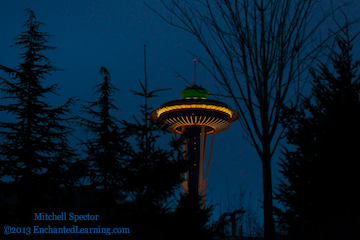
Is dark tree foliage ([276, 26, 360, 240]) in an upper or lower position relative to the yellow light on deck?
lower

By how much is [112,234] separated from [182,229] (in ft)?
5.59

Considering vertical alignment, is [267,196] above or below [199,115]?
below

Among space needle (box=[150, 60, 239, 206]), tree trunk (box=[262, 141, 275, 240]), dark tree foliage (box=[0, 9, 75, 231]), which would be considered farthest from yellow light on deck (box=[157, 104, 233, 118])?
tree trunk (box=[262, 141, 275, 240])

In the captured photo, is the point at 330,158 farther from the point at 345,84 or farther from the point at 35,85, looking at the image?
the point at 35,85

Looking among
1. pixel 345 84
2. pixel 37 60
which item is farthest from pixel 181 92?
pixel 345 84

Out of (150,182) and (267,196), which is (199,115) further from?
(267,196)

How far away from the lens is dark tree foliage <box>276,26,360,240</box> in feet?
26.2

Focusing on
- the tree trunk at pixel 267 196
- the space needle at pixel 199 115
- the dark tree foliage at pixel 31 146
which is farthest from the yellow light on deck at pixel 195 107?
the tree trunk at pixel 267 196

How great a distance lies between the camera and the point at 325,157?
839 cm

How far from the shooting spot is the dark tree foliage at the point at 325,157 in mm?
7977

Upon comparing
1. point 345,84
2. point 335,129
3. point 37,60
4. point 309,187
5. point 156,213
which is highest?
point 37,60

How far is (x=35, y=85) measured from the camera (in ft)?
55.0

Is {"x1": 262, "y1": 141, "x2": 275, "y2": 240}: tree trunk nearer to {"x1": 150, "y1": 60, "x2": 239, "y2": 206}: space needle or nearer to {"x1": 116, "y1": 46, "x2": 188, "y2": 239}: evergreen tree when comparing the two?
{"x1": 116, "y1": 46, "x2": 188, "y2": 239}: evergreen tree

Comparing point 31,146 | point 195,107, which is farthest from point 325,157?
point 195,107
